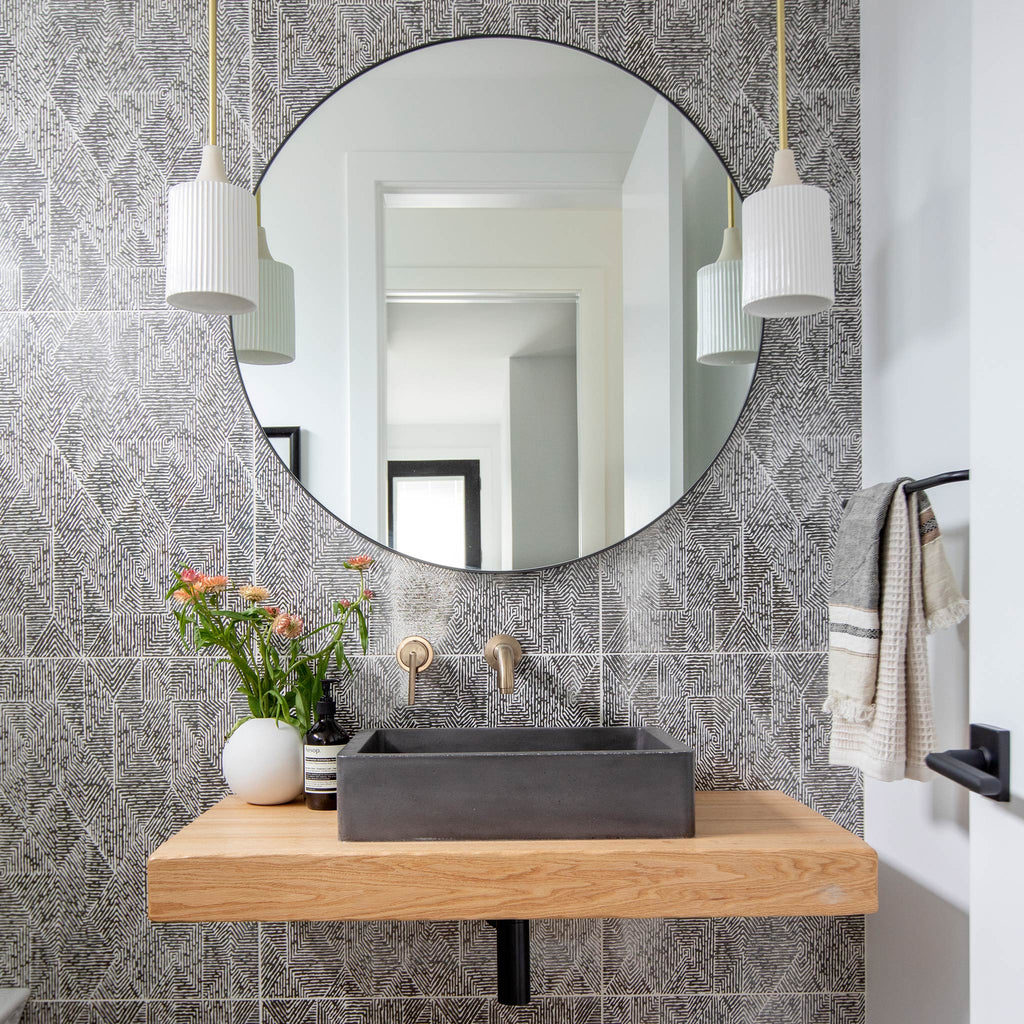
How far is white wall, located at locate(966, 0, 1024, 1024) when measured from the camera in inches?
31.3

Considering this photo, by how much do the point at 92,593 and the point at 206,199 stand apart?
0.71 metres

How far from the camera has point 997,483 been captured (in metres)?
0.83

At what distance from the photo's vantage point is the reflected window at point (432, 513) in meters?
1.52

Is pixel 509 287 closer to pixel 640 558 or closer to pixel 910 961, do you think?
pixel 640 558

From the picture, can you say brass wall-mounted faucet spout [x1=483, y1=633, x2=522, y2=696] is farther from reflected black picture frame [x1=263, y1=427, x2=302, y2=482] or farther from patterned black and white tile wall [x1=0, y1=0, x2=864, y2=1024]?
reflected black picture frame [x1=263, y1=427, x2=302, y2=482]

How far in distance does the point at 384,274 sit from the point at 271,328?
0.72 ft

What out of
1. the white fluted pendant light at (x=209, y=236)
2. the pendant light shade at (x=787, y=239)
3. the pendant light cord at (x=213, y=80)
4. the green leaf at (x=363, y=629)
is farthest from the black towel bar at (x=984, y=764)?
the pendant light cord at (x=213, y=80)

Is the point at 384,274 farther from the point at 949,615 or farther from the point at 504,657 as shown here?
the point at 949,615

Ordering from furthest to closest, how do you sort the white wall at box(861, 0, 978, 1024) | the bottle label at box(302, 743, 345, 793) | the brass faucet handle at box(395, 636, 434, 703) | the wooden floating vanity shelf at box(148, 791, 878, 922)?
the brass faucet handle at box(395, 636, 434, 703), the bottle label at box(302, 743, 345, 793), the white wall at box(861, 0, 978, 1024), the wooden floating vanity shelf at box(148, 791, 878, 922)

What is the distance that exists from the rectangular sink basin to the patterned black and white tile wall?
33 centimetres

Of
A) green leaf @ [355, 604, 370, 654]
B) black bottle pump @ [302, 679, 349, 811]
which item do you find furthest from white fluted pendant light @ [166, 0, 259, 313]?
black bottle pump @ [302, 679, 349, 811]

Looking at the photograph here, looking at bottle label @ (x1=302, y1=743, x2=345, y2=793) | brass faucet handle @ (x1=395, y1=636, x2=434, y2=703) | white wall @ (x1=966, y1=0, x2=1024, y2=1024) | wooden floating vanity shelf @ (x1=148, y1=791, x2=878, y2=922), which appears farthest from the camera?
brass faucet handle @ (x1=395, y1=636, x2=434, y2=703)

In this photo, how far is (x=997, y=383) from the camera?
0.83 meters

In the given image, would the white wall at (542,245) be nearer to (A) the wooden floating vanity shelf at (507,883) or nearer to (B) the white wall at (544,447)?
(B) the white wall at (544,447)
